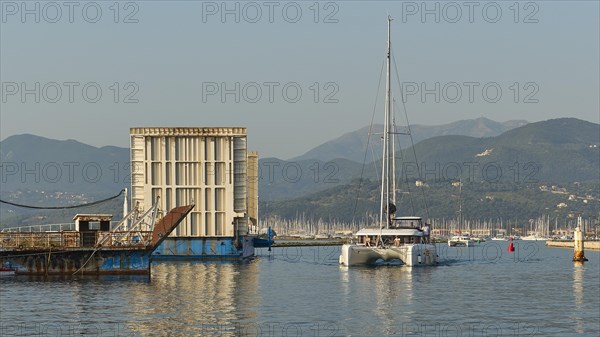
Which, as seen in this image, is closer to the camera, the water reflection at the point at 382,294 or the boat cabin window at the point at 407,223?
the water reflection at the point at 382,294

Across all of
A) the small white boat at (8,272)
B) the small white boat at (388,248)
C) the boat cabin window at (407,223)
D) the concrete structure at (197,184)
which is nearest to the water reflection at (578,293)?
the small white boat at (388,248)

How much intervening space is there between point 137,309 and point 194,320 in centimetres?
497

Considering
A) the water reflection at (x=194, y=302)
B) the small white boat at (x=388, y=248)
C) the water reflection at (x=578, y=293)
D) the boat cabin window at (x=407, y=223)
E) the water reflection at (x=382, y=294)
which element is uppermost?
the boat cabin window at (x=407, y=223)

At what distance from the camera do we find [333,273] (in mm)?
79375

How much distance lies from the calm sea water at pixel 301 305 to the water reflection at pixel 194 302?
51 millimetres

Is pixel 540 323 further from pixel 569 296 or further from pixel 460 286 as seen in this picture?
pixel 460 286

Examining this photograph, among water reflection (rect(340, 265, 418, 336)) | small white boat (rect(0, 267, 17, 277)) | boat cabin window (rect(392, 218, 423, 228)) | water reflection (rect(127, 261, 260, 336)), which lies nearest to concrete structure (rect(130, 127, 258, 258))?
boat cabin window (rect(392, 218, 423, 228))

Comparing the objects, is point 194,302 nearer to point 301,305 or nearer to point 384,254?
point 301,305

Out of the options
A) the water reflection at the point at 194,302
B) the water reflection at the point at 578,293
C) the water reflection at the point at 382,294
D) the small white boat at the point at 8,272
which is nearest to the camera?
the water reflection at the point at 194,302

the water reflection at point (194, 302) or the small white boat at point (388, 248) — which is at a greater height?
the small white boat at point (388, 248)

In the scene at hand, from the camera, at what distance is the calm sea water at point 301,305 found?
41.4 metres

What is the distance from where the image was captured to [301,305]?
51312mm

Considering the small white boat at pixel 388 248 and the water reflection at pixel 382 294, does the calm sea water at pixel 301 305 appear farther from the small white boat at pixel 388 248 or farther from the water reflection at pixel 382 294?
the small white boat at pixel 388 248

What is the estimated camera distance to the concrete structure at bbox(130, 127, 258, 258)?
313 ft
